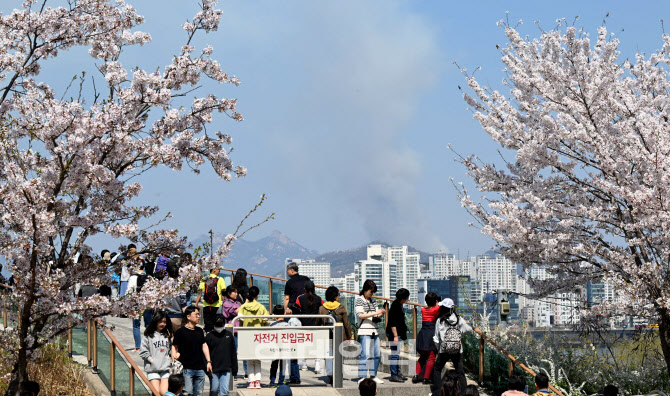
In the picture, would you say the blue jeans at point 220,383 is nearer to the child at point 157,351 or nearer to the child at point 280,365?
the child at point 157,351

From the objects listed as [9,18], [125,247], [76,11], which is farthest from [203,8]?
[125,247]

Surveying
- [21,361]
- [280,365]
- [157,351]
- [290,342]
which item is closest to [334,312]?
[290,342]

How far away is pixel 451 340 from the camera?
13000 millimetres

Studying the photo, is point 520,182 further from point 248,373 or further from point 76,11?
point 76,11

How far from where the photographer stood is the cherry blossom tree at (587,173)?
13408mm

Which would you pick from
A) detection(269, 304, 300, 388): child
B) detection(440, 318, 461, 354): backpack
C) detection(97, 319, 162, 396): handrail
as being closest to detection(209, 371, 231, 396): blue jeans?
detection(97, 319, 162, 396): handrail

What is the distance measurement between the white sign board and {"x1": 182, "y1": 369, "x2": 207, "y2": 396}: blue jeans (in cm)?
143

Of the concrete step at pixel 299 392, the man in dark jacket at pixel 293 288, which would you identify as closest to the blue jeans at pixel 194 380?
the concrete step at pixel 299 392

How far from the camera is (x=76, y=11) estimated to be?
11398 mm

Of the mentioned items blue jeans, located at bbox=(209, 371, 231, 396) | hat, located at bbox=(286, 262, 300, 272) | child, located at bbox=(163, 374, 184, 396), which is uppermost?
hat, located at bbox=(286, 262, 300, 272)

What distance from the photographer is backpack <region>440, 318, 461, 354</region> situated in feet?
42.6

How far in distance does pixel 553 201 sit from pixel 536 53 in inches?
132

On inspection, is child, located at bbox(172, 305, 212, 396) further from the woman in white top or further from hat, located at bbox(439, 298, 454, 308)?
hat, located at bbox(439, 298, 454, 308)

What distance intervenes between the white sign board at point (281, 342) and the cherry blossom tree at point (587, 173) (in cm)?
369
